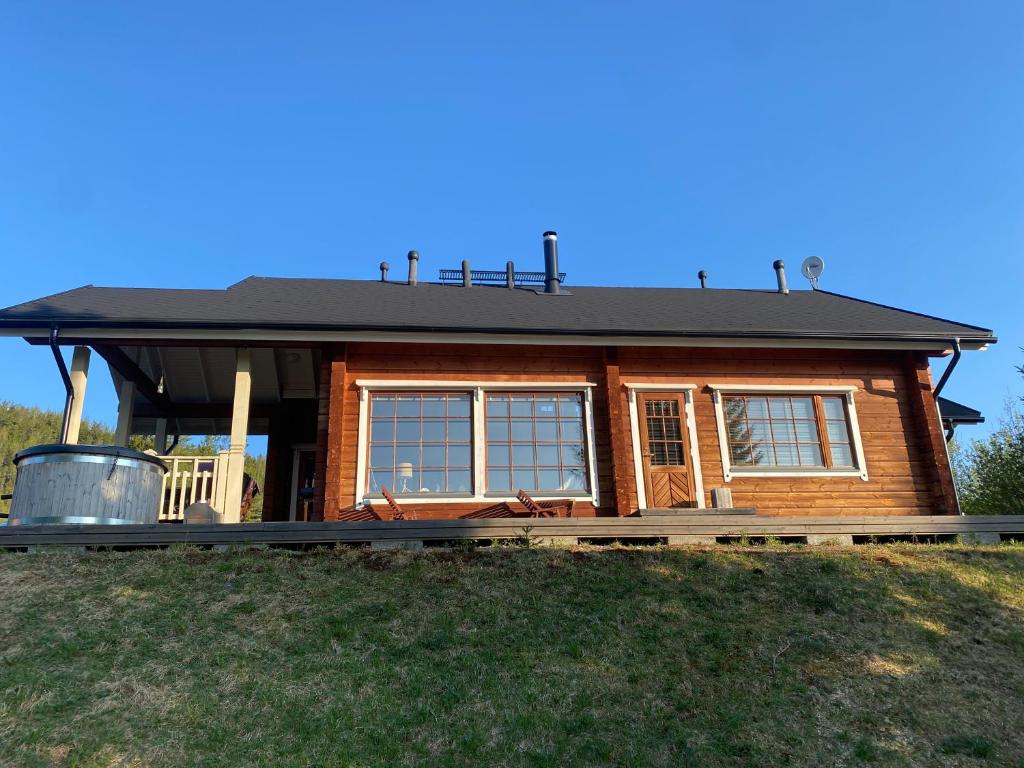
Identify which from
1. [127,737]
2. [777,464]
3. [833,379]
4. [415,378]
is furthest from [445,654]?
[833,379]

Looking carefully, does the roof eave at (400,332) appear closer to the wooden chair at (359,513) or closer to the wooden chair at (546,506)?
the wooden chair at (546,506)

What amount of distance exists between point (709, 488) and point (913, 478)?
3156mm

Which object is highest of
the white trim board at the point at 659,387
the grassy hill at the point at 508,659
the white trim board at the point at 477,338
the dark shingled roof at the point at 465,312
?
the dark shingled roof at the point at 465,312

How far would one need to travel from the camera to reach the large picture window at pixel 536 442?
420 inches

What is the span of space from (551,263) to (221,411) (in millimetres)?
6954

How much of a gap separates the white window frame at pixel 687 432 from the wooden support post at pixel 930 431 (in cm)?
346

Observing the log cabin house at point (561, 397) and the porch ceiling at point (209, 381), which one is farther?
the porch ceiling at point (209, 381)

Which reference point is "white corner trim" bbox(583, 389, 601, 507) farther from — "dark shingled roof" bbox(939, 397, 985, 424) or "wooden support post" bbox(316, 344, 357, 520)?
"dark shingled roof" bbox(939, 397, 985, 424)

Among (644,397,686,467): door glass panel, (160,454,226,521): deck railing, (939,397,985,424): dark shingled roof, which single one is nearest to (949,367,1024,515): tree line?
(939,397,985,424): dark shingled roof

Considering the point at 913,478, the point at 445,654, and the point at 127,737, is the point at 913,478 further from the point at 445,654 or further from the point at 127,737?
the point at 127,737

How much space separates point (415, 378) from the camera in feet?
35.7

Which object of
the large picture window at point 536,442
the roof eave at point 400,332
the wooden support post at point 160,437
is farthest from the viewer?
the wooden support post at point 160,437

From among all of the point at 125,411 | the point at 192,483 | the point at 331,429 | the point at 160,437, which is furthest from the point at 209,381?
the point at 331,429

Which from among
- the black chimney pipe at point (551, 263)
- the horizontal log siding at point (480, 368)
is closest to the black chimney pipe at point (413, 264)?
the black chimney pipe at point (551, 263)
